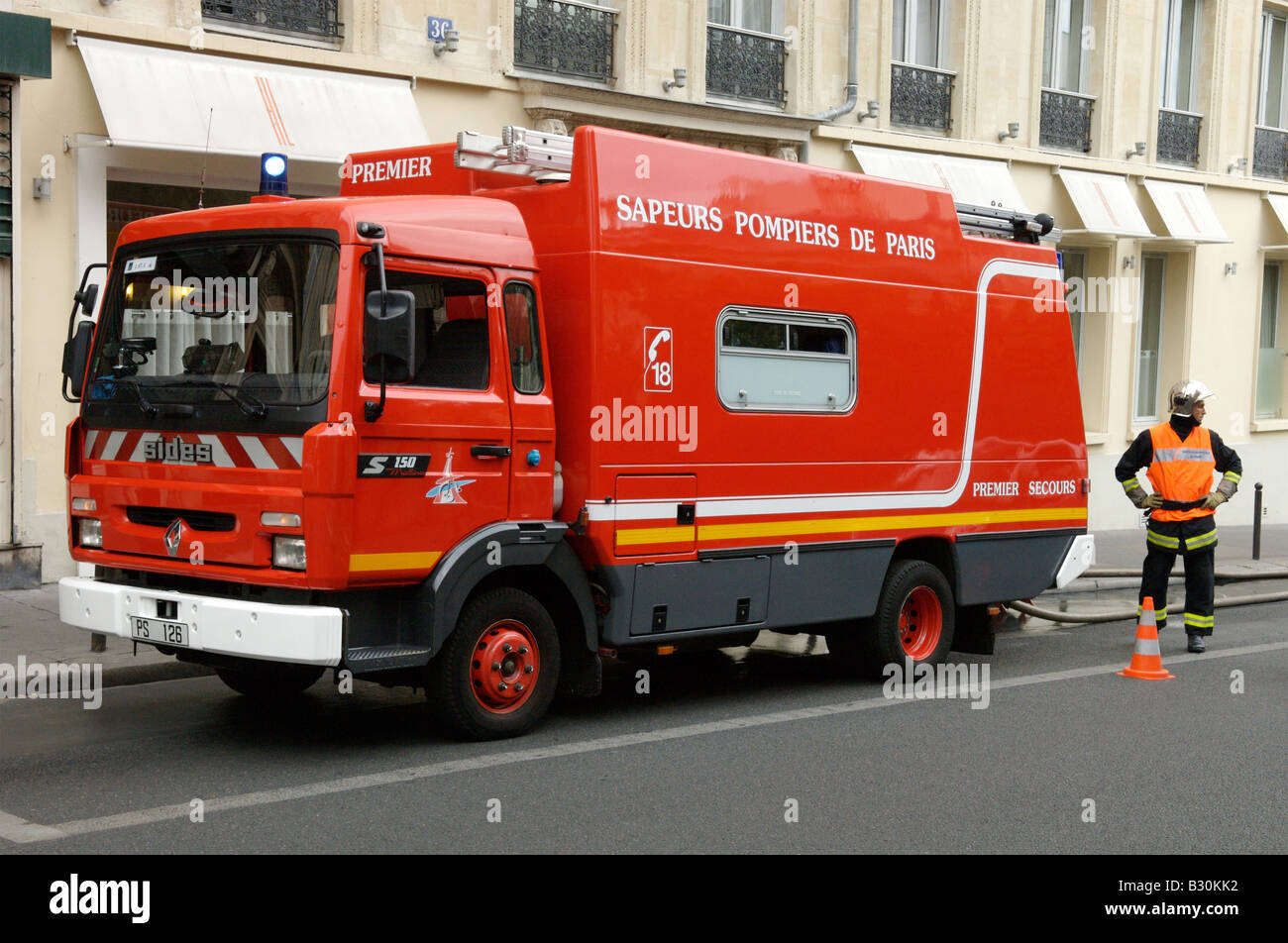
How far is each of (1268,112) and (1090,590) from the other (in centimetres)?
1275

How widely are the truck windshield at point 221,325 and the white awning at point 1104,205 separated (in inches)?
590

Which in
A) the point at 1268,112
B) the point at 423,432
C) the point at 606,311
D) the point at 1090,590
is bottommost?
the point at 1090,590

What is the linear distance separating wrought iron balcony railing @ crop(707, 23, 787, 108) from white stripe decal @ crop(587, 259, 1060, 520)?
726 centimetres

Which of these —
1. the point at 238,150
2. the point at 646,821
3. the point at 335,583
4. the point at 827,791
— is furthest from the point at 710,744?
the point at 238,150

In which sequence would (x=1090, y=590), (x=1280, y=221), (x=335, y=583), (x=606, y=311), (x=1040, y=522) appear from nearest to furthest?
(x=335, y=583), (x=606, y=311), (x=1040, y=522), (x=1090, y=590), (x=1280, y=221)

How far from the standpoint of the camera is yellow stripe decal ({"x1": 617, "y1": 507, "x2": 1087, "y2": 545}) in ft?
26.1

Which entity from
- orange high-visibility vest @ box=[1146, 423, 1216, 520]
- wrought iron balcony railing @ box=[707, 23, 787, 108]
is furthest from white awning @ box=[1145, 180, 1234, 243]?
orange high-visibility vest @ box=[1146, 423, 1216, 520]

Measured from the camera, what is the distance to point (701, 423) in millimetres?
8133

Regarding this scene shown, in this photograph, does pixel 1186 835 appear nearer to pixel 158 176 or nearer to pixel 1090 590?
pixel 1090 590

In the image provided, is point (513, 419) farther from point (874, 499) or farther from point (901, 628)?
point (901, 628)

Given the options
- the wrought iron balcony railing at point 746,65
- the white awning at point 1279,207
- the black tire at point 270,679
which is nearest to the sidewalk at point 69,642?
the black tire at point 270,679

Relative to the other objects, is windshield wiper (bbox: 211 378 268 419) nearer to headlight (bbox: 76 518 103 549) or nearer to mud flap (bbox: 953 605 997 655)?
headlight (bbox: 76 518 103 549)

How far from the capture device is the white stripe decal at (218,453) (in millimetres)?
6930

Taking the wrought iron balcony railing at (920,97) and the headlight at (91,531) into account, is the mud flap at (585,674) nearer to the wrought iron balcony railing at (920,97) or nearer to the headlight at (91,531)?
the headlight at (91,531)
